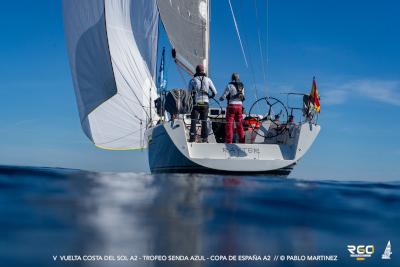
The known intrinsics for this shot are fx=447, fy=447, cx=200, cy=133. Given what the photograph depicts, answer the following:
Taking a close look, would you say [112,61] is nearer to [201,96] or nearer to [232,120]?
[201,96]

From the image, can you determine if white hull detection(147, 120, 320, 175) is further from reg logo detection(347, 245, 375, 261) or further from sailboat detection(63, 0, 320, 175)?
reg logo detection(347, 245, 375, 261)

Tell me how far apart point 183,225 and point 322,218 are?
1.07 metres

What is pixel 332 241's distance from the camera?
2.61 metres

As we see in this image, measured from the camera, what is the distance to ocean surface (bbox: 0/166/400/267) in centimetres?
216

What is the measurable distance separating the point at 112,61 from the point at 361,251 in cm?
880

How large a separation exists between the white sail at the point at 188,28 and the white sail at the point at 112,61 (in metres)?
0.55

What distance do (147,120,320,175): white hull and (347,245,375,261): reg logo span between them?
4.56 m

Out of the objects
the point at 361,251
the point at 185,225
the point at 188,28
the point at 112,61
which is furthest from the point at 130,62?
the point at 361,251

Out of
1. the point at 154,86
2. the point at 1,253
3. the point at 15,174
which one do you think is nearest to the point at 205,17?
the point at 154,86

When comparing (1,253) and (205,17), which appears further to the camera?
(205,17)

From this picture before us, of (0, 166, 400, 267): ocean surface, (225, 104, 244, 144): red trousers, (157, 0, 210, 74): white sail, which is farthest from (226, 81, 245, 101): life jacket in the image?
(157, 0, 210, 74): white sail

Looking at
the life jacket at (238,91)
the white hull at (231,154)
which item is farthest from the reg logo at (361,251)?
the life jacket at (238,91)

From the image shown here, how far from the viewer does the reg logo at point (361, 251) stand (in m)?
2.34

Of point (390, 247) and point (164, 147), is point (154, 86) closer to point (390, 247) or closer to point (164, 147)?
point (164, 147)
